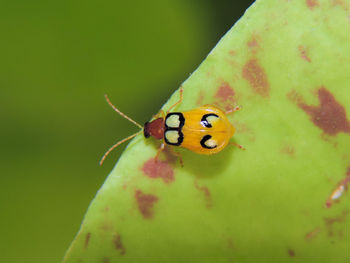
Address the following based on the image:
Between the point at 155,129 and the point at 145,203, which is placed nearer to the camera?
the point at 145,203

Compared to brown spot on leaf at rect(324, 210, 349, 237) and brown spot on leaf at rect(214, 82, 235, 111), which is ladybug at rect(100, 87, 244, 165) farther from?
brown spot on leaf at rect(324, 210, 349, 237)

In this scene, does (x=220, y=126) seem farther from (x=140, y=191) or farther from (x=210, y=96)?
(x=140, y=191)

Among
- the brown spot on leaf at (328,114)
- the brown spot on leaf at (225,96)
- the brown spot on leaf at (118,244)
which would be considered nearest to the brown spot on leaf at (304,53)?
the brown spot on leaf at (328,114)

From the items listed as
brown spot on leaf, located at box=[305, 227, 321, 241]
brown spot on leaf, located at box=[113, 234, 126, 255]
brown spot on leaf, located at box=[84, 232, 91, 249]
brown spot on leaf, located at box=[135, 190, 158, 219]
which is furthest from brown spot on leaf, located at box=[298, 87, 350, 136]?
brown spot on leaf, located at box=[84, 232, 91, 249]

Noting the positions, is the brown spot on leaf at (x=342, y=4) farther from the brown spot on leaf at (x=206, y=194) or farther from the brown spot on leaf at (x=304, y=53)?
the brown spot on leaf at (x=206, y=194)

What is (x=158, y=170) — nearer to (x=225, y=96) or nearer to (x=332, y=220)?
(x=225, y=96)

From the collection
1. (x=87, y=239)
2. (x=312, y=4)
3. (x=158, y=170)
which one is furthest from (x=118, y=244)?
(x=312, y=4)
